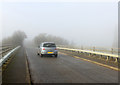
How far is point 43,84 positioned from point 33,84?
379 millimetres

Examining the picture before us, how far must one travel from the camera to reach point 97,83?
5.44 m

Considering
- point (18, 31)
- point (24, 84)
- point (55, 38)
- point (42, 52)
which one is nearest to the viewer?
point (24, 84)

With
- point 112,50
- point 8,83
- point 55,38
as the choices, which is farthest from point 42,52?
point 55,38

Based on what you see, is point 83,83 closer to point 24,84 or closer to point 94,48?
point 24,84

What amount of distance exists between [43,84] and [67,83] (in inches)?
36.5

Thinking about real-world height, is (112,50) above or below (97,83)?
above

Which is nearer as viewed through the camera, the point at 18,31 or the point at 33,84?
the point at 33,84

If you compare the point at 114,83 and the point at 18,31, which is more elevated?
the point at 18,31

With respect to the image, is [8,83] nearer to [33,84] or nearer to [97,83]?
[33,84]

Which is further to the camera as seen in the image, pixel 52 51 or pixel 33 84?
pixel 52 51

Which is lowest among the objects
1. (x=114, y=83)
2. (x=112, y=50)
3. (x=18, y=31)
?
(x=114, y=83)

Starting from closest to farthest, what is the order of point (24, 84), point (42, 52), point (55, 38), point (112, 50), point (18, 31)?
point (24, 84), point (112, 50), point (42, 52), point (18, 31), point (55, 38)

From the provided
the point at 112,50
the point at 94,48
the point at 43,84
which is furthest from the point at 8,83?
the point at 94,48

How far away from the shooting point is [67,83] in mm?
5418
